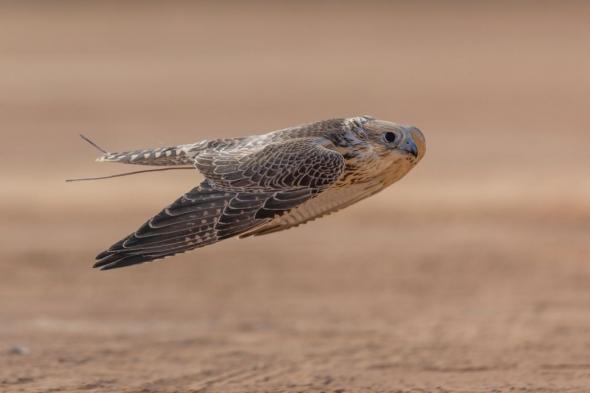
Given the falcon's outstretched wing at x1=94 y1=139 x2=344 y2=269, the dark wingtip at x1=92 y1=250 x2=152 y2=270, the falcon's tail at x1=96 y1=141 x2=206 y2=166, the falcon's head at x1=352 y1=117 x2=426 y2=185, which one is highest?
the falcon's tail at x1=96 y1=141 x2=206 y2=166

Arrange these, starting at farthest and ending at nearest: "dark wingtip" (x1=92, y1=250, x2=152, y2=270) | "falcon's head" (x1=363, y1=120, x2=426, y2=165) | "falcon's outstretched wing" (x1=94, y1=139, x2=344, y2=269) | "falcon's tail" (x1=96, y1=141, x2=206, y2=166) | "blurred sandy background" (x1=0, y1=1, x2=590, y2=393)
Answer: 1. "blurred sandy background" (x1=0, y1=1, x2=590, y2=393)
2. "falcon's tail" (x1=96, y1=141, x2=206, y2=166)
3. "falcon's head" (x1=363, y1=120, x2=426, y2=165)
4. "falcon's outstretched wing" (x1=94, y1=139, x2=344, y2=269)
5. "dark wingtip" (x1=92, y1=250, x2=152, y2=270)

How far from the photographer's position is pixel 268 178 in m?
8.35

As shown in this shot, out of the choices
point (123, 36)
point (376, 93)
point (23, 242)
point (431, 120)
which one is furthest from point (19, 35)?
point (23, 242)

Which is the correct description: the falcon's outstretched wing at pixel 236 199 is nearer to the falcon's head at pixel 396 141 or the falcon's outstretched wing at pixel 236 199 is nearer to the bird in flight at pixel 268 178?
the bird in flight at pixel 268 178

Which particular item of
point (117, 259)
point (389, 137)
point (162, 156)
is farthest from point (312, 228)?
point (117, 259)

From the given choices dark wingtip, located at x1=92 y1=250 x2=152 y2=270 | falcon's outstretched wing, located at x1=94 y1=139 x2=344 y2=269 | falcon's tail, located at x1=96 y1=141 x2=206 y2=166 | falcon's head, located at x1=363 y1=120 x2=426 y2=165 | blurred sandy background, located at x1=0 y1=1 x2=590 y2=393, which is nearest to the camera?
dark wingtip, located at x1=92 y1=250 x2=152 y2=270

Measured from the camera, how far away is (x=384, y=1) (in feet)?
134

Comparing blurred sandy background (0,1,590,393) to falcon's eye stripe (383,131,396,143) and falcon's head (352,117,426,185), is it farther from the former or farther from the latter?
falcon's eye stripe (383,131,396,143)

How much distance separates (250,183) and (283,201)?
0.84 feet

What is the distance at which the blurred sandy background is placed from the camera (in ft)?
36.3

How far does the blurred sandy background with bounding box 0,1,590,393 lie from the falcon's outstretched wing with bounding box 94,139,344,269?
7.41 ft

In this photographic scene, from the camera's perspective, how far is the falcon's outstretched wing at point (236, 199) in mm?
8008

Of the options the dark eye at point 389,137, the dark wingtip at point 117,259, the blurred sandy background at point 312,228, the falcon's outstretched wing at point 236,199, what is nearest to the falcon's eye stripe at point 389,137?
the dark eye at point 389,137

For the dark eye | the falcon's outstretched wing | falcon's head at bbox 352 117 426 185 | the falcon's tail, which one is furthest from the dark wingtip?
the dark eye
